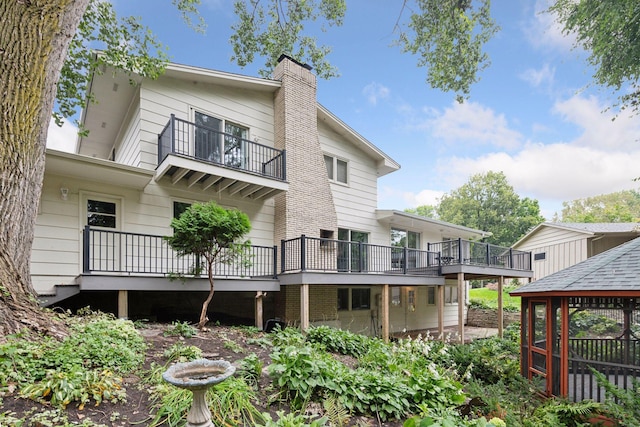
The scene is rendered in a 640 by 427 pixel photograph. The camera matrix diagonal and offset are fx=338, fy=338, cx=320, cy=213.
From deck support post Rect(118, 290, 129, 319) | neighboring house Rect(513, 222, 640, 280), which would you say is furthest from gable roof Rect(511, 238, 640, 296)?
neighboring house Rect(513, 222, 640, 280)

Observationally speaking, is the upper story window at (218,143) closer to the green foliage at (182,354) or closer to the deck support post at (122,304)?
the deck support post at (122,304)

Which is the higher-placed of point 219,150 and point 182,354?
point 219,150

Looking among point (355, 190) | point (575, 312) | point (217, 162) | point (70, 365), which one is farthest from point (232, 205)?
point (575, 312)

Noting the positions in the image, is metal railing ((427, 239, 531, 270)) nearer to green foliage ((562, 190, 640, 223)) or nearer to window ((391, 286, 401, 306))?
window ((391, 286, 401, 306))

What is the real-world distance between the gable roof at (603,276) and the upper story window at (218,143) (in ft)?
26.3

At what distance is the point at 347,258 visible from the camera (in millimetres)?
10773

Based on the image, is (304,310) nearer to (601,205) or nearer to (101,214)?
(101,214)

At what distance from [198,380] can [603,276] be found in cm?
690

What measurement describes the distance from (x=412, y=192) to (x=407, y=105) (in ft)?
154

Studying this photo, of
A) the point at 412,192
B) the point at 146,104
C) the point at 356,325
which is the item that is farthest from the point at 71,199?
the point at 412,192

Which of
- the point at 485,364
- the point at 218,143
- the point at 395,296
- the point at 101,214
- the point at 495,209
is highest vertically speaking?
the point at 218,143

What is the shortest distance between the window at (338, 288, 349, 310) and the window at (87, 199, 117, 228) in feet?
25.8

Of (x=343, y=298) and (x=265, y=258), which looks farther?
(x=343, y=298)

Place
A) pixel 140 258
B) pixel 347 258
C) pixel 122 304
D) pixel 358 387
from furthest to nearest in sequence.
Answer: pixel 347 258
pixel 140 258
pixel 122 304
pixel 358 387
